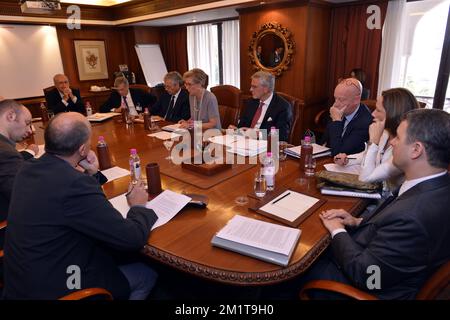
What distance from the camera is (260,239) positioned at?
114cm

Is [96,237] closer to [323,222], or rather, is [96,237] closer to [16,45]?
[323,222]

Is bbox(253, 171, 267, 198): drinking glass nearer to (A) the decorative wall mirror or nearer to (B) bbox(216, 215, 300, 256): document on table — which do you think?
(B) bbox(216, 215, 300, 256): document on table

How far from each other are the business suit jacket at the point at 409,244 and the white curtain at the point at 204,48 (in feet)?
18.2

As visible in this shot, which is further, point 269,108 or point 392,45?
point 392,45

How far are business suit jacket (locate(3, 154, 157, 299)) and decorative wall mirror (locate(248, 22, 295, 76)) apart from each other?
367 cm

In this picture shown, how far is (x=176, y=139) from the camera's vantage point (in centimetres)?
258

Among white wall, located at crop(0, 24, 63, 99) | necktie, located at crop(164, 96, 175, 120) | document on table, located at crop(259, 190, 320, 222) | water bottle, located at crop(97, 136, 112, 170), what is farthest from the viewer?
white wall, located at crop(0, 24, 63, 99)

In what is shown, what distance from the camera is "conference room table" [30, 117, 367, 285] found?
103 cm

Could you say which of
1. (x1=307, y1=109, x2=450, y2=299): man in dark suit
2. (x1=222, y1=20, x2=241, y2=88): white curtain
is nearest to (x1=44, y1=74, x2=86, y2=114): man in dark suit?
(x1=222, y1=20, x2=241, y2=88): white curtain

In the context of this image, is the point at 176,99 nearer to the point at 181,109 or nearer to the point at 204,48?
the point at 181,109

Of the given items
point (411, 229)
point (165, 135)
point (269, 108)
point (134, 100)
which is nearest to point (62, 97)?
point (134, 100)

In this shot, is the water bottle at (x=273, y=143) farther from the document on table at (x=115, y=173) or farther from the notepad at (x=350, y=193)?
the document on table at (x=115, y=173)

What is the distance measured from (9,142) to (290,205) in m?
1.55
